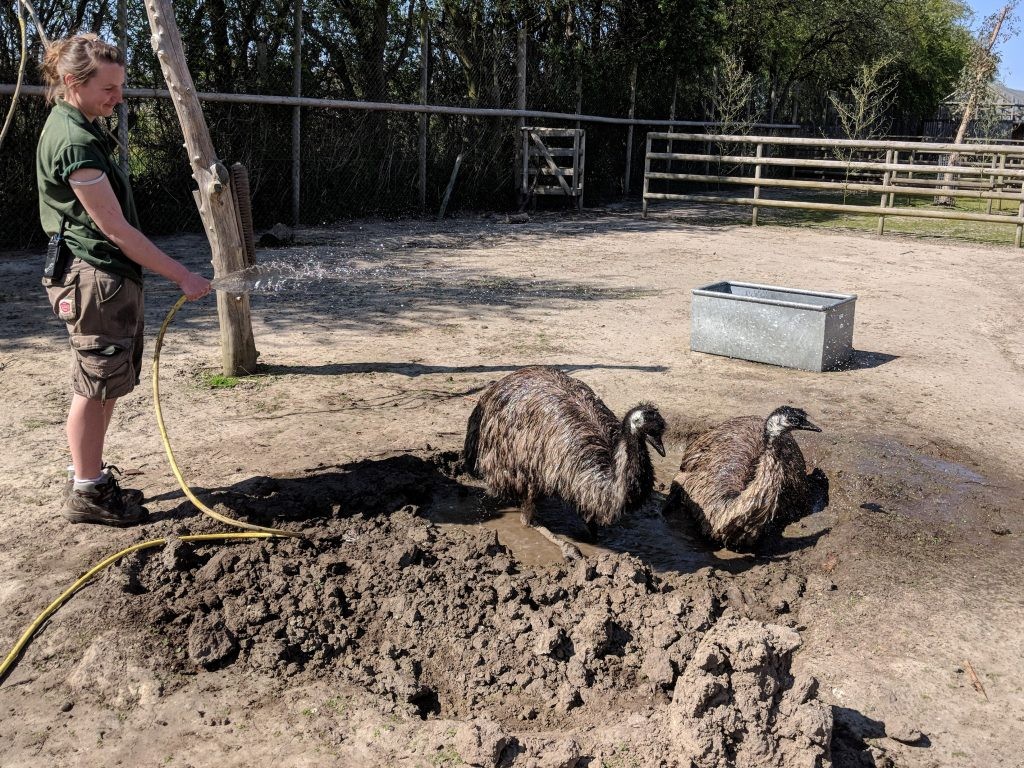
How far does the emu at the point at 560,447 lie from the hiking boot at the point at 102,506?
169 cm

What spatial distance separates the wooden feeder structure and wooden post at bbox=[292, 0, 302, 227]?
4523 millimetres

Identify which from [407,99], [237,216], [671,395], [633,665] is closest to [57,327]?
[237,216]

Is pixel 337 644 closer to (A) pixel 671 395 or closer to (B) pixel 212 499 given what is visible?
(B) pixel 212 499

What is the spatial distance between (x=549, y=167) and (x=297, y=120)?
5.15 m

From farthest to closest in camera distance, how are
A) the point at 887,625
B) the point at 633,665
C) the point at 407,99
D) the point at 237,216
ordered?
the point at 407,99 < the point at 237,216 < the point at 887,625 < the point at 633,665

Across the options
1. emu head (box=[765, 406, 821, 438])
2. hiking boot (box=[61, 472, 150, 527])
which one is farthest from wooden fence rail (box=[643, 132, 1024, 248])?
hiking boot (box=[61, 472, 150, 527])

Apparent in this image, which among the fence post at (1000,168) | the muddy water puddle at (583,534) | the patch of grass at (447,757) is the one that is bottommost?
the muddy water puddle at (583,534)

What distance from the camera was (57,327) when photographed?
7.66 meters

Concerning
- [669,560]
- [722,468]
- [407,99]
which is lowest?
[669,560]

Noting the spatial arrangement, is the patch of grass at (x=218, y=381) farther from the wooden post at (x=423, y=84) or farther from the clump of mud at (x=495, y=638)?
the wooden post at (x=423, y=84)

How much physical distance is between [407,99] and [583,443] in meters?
11.4

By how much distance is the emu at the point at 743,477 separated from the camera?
475cm

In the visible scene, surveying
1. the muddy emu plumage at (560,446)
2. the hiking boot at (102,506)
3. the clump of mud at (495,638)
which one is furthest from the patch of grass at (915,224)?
the hiking boot at (102,506)

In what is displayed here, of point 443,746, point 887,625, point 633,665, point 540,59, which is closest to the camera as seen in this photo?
point 443,746
